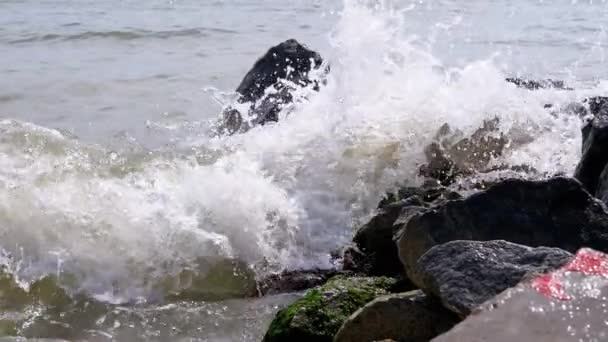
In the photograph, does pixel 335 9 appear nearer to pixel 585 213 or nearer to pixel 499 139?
pixel 499 139

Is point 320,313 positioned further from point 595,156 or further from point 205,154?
point 205,154

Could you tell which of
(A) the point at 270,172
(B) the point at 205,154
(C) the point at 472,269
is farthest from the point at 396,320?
(B) the point at 205,154

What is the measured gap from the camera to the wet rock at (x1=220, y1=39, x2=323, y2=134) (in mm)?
7688

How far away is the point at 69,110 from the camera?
856 centimetres

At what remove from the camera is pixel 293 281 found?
192 inches

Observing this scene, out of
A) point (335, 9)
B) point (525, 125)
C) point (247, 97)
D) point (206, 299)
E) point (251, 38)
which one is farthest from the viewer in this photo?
point (335, 9)

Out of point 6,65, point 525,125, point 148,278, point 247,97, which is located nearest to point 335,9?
point 6,65

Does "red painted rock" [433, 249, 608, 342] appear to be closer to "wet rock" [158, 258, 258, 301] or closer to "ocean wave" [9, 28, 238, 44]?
"wet rock" [158, 258, 258, 301]

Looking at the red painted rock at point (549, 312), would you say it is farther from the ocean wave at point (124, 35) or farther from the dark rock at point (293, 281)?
the ocean wave at point (124, 35)

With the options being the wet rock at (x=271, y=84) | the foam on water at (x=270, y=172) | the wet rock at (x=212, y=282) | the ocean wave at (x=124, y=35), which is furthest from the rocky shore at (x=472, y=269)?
the ocean wave at (x=124, y=35)

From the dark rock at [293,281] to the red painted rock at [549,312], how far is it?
237cm

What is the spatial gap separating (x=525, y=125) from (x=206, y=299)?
138 inches

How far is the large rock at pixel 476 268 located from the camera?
2904 millimetres

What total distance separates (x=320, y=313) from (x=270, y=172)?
2803 mm
